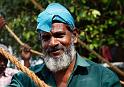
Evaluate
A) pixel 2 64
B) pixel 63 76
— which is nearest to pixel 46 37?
pixel 63 76

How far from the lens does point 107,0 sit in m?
5.98

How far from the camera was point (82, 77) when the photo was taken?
312 cm

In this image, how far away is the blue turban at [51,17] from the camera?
10.2 feet

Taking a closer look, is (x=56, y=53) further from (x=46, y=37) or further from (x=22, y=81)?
(x=22, y=81)

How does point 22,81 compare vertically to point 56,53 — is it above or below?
→ below

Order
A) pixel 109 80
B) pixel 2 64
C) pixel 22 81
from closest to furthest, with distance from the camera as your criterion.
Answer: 1. pixel 109 80
2. pixel 22 81
3. pixel 2 64

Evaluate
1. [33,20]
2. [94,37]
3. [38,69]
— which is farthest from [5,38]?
[38,69]

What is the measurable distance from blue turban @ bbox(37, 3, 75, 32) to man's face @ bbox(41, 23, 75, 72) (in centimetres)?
3

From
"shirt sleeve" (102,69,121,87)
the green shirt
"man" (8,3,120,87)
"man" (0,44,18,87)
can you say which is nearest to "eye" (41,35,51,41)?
"man" (8,3,120,87)

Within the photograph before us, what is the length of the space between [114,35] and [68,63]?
3.34 metres

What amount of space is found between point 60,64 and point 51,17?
33 centimetres

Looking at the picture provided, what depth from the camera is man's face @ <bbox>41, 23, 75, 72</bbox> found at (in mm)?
3104

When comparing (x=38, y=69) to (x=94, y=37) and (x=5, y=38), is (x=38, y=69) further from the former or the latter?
(x=5, y=38)

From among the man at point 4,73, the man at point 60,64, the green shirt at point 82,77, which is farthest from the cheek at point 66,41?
the man at point 4,73
